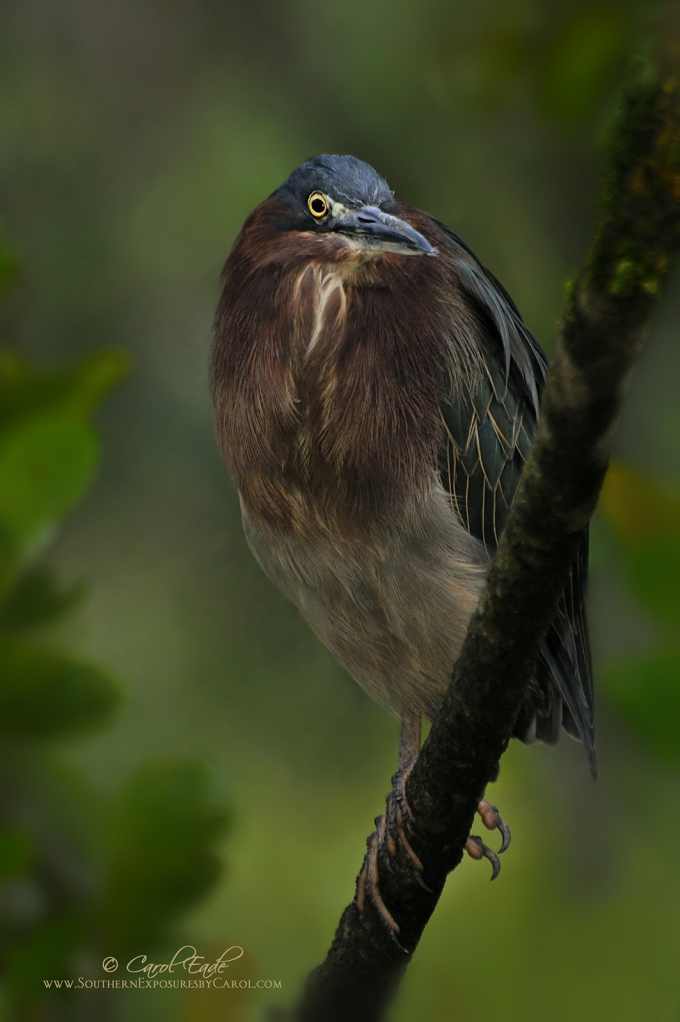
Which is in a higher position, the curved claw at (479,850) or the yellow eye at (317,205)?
the yellow eye at (317,205)

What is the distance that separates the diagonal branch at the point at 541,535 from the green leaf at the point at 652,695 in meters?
0.24

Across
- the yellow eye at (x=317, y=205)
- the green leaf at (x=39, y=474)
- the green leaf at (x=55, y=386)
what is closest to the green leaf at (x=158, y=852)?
the green leaf at (x=39, y=474)

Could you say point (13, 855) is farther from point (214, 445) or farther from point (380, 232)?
point (214, 445)

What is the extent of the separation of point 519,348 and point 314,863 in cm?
247

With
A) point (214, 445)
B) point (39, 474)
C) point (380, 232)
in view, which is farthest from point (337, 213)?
point (214, 445)

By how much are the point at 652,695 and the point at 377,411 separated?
4.21 feet

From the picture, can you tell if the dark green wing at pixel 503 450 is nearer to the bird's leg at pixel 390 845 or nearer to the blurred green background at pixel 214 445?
the blurred green background at pixel 214 445

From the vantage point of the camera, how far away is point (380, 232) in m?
2.45

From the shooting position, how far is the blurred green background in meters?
1.88

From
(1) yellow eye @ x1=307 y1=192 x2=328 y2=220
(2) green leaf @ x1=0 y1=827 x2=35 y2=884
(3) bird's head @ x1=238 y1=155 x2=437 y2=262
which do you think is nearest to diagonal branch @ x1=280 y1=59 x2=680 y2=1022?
(2) green leaf @ x1=0 y1=827 x2=35 y2=884

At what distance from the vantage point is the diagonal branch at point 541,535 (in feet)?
3.69

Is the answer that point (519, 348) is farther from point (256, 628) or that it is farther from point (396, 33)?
point (256, 628)

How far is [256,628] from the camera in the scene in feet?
15.5

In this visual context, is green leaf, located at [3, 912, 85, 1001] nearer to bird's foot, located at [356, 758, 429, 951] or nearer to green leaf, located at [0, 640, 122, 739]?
green leaf, located at [0, 640, 122, 739]
